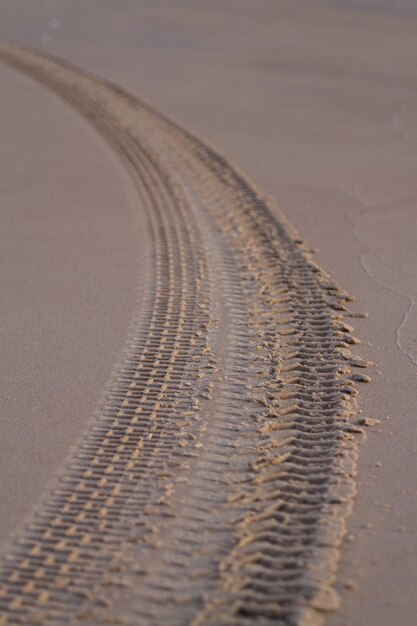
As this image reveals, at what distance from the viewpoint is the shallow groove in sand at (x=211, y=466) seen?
10.8 ft

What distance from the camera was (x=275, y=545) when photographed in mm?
3570

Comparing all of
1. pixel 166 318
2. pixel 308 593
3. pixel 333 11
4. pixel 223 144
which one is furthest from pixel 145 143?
pixel 333 11

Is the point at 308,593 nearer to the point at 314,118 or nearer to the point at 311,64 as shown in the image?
the point at 314,118

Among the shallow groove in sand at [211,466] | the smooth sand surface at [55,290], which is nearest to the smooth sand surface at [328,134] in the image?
the smooth sand surface at [55,290]

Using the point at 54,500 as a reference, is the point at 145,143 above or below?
above

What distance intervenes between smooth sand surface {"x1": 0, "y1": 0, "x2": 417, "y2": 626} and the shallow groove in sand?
0.51ft

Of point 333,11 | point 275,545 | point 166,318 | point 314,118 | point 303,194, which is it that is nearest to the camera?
point 275,545

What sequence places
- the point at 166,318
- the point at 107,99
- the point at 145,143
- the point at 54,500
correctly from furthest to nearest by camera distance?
1. the point at 107,99
2. the point at 145,143
3. the point at 166,318
4. the point at 54,500

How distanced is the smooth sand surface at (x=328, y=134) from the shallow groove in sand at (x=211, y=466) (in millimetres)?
156

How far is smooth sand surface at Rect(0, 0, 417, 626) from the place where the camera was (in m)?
3.92

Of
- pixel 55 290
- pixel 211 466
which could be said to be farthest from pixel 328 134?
pixel 211 466

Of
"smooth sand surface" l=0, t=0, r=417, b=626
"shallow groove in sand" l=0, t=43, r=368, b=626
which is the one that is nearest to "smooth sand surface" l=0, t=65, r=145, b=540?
"smooth sand surface" l=0, t=0, r=417, b=626

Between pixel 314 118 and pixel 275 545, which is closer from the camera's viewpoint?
pixel 275 545

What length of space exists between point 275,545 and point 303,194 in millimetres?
5432
